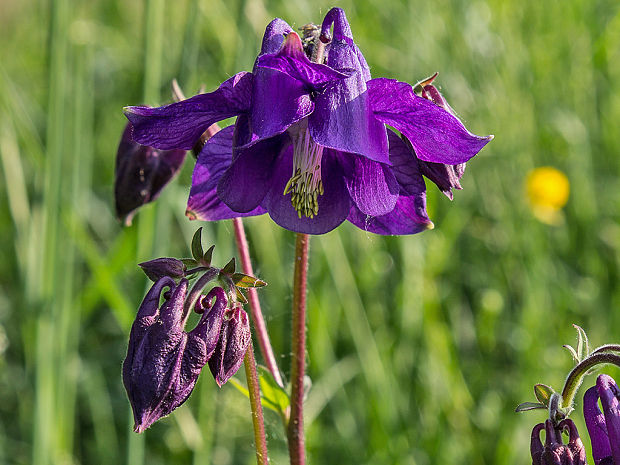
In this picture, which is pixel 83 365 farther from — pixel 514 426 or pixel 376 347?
pixel 514 426

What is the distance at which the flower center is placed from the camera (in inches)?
63.4

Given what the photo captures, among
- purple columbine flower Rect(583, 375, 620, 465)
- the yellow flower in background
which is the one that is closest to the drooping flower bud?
purple columbine flower Rect(583, 375, 620, 465)

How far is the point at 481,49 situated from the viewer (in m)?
4.07

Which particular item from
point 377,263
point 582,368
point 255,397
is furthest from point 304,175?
point 377,263

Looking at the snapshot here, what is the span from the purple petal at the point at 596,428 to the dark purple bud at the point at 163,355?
2.34ft

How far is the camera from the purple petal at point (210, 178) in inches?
65.5

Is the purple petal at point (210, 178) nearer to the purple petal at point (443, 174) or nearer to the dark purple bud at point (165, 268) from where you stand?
the dark purple bud at point (165, 268)

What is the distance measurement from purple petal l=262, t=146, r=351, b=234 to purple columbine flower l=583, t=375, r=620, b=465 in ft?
1.98

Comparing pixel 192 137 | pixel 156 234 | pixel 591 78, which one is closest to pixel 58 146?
pixel 156 234

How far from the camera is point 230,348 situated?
4.57ft

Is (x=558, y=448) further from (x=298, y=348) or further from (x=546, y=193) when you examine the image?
(x=546, y=193)

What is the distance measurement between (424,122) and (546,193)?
6.86 ft

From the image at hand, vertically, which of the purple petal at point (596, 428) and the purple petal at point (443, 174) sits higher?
the purple petal at point (443, 174)

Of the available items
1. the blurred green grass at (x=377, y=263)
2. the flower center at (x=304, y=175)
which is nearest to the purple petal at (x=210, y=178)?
the flower center at (x=304, y=175)
